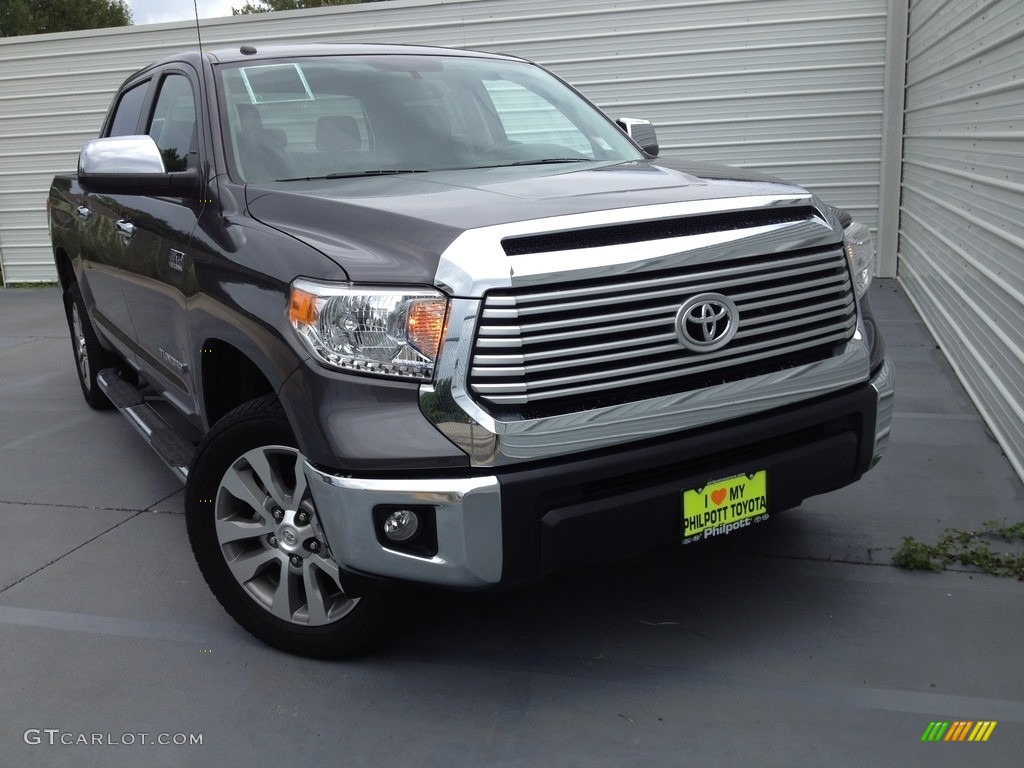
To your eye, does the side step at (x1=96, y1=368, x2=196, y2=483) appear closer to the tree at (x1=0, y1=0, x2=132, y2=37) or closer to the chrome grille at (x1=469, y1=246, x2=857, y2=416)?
the chrome grille at (x1=469, y1=246, x2=857, y2=416)

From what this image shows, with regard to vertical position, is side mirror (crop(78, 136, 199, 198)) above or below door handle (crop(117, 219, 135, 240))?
above

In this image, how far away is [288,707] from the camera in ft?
9.26

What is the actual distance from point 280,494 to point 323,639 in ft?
1.50

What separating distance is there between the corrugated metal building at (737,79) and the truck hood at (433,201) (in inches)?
144

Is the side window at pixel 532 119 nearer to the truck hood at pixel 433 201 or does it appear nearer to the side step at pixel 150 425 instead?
the truck hood at pixel 433 201

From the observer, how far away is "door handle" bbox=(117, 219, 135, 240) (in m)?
4.15

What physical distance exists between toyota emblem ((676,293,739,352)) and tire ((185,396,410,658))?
3.50ft

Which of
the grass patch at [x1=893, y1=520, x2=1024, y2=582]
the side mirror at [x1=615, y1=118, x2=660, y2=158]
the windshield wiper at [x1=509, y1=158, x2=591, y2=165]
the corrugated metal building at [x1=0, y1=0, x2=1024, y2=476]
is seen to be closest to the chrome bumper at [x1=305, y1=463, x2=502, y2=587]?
the windshield wiper at [x1=509, y1=158, x2=591, y2=165]

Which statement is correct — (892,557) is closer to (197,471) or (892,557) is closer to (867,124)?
(197,471)

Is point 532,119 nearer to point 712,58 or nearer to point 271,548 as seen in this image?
point 271,548

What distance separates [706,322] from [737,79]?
761cm

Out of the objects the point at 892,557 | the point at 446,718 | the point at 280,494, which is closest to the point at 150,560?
the point at 280,494

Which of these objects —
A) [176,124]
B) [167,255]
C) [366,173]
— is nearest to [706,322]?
[366,173]

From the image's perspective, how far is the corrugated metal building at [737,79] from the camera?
7367 mm
